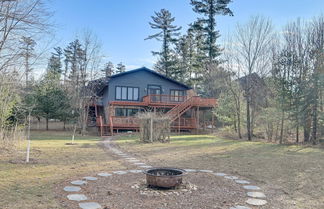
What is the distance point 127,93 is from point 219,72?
8.80m

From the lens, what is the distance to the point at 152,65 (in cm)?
3834

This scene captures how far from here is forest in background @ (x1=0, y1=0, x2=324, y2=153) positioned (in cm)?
854

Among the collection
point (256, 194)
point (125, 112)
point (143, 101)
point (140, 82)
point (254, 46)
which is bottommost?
point (256, 194)

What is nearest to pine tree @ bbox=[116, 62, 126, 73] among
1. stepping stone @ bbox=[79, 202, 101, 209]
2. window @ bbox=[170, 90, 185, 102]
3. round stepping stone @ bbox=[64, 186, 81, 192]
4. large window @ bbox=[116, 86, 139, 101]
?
window @ bbox=[170, 90, 185, 102]

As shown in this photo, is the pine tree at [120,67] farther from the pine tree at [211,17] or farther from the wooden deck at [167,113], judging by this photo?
the wooden deck at [167,113]

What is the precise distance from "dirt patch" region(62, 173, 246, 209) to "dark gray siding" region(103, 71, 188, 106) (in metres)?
19.2

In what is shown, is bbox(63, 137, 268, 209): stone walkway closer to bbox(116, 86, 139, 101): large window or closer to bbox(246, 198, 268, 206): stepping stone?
bbox(246, 198, 268, 206): stepping stone

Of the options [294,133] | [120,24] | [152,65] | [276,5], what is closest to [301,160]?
[294,133]

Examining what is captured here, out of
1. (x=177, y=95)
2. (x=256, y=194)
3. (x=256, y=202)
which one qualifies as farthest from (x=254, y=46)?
(x=256, y=202)

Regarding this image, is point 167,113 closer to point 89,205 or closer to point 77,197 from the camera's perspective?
point 77,197

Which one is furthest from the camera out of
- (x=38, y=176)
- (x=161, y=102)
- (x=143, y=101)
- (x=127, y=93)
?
(x=127, y=93)

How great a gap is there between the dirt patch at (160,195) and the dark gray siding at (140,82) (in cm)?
1915

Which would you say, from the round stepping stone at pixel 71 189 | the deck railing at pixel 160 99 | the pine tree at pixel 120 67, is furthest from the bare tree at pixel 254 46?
the pine tree at pixel 120 67

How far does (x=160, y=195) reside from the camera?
4.95 m
